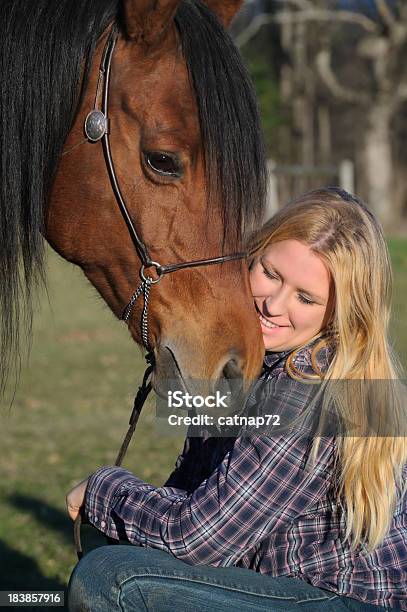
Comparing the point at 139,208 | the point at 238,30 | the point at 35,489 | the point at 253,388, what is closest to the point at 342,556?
the point at 253,388

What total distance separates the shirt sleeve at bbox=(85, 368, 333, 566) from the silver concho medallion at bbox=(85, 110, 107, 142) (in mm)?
973

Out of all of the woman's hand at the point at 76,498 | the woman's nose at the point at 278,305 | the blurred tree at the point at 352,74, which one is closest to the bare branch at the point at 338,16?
the blurred tree at the point at 352,74

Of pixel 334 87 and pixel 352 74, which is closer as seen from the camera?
pixel 334 87

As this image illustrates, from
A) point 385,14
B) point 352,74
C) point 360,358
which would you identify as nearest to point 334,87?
point 385,14

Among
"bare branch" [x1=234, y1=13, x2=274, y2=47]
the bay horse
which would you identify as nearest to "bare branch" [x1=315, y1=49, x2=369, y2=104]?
"bare branch" [x1=234, y1=13, x2=274, y2=47]

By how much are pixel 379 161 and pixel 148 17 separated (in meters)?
21.5

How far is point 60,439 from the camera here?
258 inches

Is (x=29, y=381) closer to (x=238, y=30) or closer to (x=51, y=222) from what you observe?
(x=51, y=222)

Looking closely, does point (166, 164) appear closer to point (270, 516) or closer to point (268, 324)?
point (268, 324)

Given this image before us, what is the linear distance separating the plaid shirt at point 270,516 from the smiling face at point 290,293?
3.6 inches

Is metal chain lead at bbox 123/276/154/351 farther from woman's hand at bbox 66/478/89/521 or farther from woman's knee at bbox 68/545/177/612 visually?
woman's knee at bbox 68/545/177/612

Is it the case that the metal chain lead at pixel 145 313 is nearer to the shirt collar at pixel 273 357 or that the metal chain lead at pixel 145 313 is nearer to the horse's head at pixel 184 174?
the horse's head at pixel 184 174

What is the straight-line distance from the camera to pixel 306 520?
7.38 ft

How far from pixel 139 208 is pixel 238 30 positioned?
2567 centimetres
